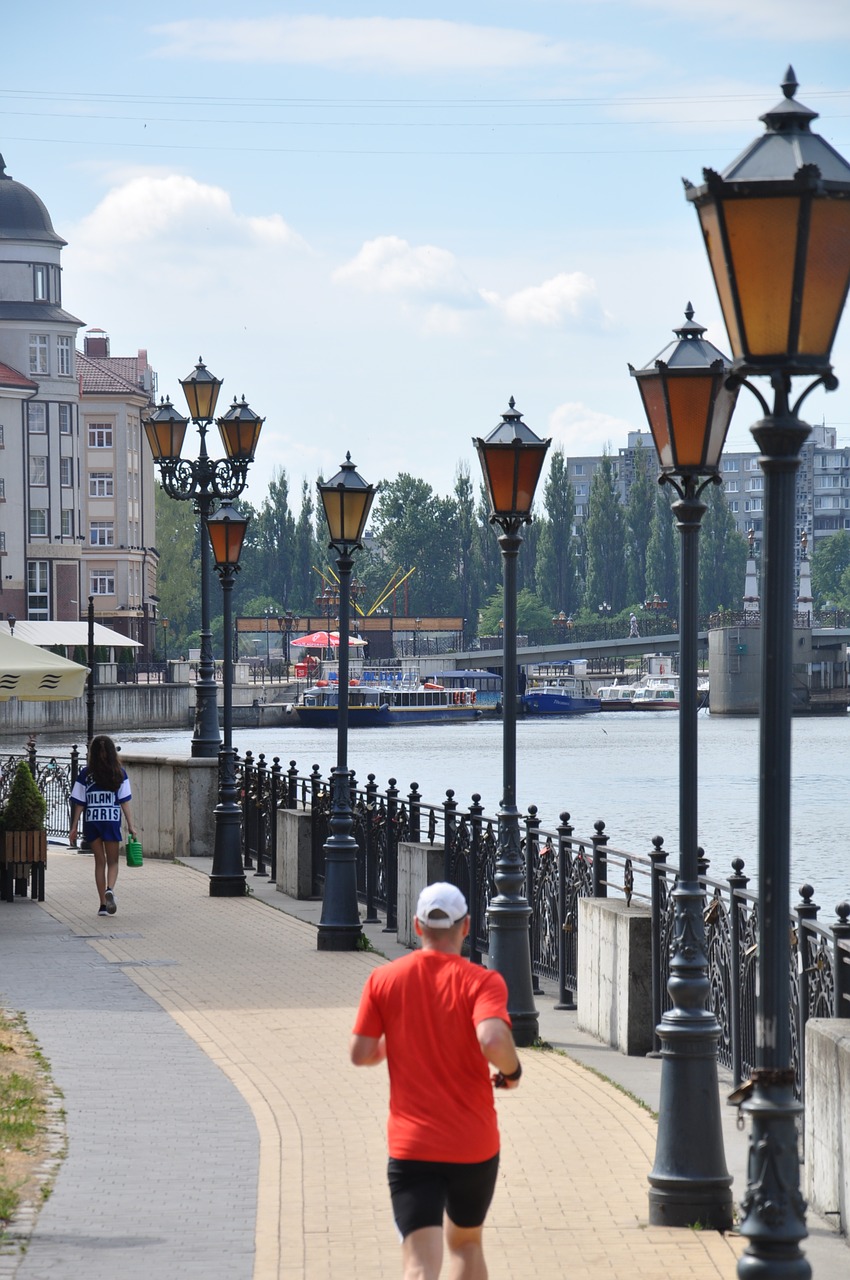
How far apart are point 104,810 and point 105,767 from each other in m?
0.39

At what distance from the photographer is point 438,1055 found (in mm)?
5379

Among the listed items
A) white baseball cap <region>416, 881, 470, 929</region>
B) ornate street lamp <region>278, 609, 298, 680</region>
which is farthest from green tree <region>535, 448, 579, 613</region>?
white baseball cap <region>416, 881, 470, 929</region>

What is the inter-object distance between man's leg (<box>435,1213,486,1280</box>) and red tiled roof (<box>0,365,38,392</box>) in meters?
93.6

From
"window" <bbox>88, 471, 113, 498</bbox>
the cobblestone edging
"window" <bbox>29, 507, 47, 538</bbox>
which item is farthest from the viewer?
"window" <bbox>88, 471, 113, 498</bbox>

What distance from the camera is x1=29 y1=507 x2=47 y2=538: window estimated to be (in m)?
98.3

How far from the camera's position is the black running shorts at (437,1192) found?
210 inches

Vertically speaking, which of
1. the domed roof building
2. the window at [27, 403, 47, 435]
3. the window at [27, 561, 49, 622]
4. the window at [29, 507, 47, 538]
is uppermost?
the domed roof building

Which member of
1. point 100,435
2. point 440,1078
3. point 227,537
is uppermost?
point 100,435

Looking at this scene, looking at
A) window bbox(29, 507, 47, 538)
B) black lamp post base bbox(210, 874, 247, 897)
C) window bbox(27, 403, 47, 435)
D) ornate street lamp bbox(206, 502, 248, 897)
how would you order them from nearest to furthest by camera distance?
ornate street lamp bbox(206, 502, 248, 897), black lamp post base bbox(210, 874, 247, 897), window bbox(29, 507, 47, 538), window bbox(27, 403, 47, 435)

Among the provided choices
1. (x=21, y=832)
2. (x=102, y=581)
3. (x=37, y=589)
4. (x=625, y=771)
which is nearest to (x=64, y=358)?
(x=37, y=589)

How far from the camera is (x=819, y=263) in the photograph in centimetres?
486

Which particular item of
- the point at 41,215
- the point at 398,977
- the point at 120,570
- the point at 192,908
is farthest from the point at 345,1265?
the point at 120,570

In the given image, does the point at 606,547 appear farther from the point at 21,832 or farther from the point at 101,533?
the point at 21,832

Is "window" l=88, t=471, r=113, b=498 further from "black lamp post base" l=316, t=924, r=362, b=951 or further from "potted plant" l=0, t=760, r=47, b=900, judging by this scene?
"black lamp post base" l=316, t=924, r=362, b=951
